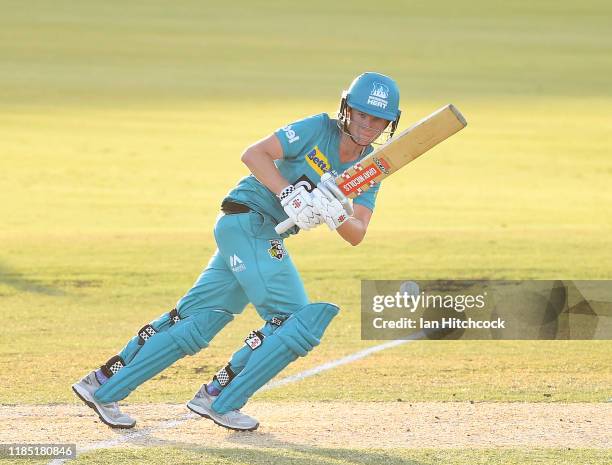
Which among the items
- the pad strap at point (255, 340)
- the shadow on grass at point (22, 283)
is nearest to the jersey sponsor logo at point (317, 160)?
the pad strap at point (255, 340)

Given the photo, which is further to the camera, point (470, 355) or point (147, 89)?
point (147, 89)

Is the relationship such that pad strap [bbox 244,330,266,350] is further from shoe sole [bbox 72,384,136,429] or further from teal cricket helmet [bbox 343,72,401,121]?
teal cricket helmet [bbox 343,72,401,121]

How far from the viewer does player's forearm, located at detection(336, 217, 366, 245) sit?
250 inches

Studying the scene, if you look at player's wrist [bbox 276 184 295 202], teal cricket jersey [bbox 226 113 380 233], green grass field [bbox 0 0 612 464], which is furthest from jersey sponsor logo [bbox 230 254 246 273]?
green grass field [bbox 0 0 612 464]

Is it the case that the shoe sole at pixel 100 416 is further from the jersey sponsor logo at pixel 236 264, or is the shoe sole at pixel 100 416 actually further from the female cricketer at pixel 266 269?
the jersey sponsor logo at pixel 236 264

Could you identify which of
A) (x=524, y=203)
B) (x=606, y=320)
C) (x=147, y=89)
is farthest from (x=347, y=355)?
(x=147, y=89)

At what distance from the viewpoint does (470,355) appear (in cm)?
958

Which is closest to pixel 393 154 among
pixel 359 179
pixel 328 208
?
pixel 359 179

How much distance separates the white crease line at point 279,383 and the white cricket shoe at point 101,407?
0.10m

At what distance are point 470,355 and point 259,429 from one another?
3.43 m

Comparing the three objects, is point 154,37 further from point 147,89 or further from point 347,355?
point 347,355

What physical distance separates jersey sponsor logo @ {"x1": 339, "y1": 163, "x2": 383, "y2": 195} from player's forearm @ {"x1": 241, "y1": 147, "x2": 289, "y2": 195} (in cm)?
28

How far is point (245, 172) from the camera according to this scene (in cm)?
2294

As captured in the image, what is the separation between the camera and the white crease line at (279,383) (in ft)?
19.9
